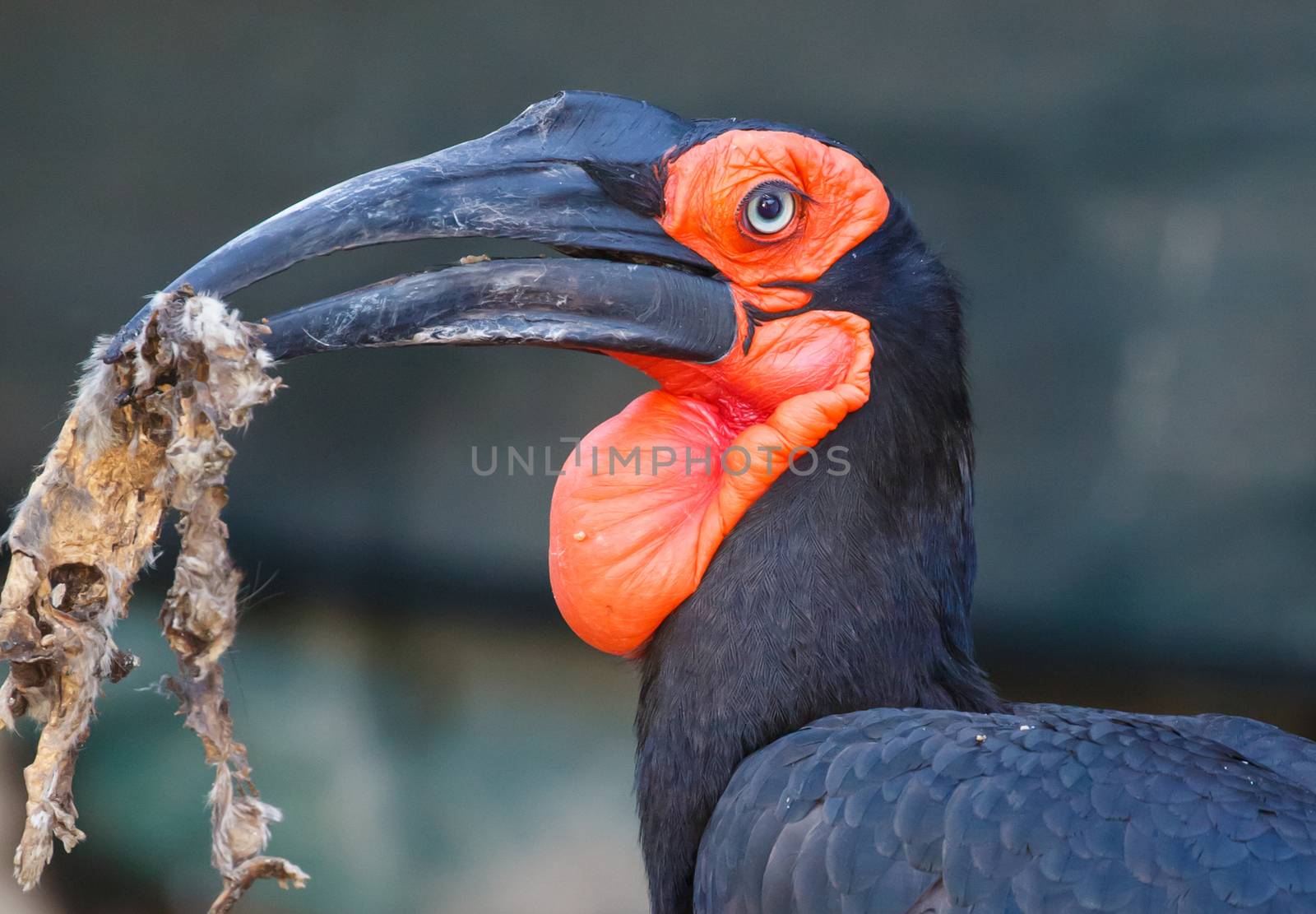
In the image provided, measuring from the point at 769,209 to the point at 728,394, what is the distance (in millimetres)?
285

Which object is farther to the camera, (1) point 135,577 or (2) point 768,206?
(2) point 768,206

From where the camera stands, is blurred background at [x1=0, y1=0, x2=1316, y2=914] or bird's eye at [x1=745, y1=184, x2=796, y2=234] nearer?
bird's eye at [x1=745, y1=184, x2=796, y2=234]

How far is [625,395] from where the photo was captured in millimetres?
3604

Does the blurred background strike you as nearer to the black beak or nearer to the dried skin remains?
the black beak

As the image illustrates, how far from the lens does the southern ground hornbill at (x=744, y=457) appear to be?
1.70m

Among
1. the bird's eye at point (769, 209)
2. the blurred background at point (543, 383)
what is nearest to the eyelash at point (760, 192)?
the bird's eye at point (769, 209)

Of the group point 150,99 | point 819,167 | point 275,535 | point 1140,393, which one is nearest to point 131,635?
point 275,535

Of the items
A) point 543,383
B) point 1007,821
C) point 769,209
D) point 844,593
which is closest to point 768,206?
point 769,209

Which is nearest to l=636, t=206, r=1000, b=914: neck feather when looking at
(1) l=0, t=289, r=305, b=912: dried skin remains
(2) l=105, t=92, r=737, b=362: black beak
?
(2) l=105, t=92, r=737, b=362: black beak

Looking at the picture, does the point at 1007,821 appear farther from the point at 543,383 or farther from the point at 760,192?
the point at 543,383

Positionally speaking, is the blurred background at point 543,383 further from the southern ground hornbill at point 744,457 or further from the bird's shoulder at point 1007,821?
the bird's shoulder at point 1007,821

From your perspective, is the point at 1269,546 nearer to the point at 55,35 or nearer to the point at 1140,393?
the point at 1140,393

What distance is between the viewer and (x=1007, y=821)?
151 centimetres

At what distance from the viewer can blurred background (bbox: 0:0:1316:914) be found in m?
3.31
